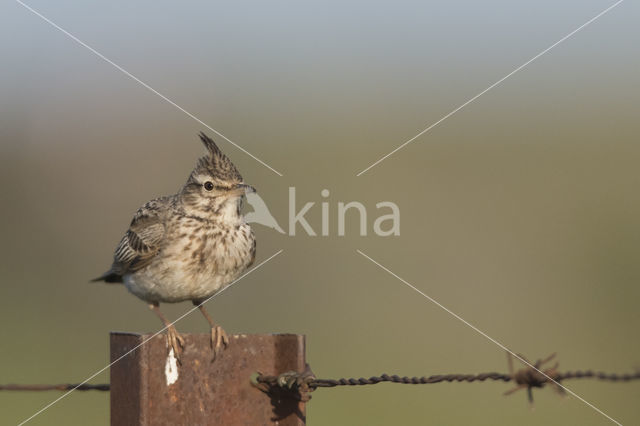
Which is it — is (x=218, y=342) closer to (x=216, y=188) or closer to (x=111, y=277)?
(x=216, y=188)

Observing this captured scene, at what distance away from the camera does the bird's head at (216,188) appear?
734 centimetres

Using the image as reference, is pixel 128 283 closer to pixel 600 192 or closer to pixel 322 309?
pixel 322 309

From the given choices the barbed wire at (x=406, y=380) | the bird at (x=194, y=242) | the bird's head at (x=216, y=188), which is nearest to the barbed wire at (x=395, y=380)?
the barbed wire at (x=406, y=380)

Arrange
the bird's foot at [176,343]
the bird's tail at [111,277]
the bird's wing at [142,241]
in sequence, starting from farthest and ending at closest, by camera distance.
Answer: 1. the bird's tail at [111,277]
2. the bird's wing at [142,241]
3. the bird's foot at [176,343]

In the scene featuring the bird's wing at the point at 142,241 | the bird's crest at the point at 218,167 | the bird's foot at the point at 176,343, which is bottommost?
the bird's foot at the point at 176,343

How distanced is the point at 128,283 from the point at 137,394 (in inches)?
128

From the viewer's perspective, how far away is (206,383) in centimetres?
434

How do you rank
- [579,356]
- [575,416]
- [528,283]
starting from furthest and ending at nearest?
[528,283] < [579,356] < [575,416]

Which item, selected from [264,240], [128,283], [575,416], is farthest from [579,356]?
[128,283]

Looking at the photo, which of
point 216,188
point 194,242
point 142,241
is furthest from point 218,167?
point 142,241

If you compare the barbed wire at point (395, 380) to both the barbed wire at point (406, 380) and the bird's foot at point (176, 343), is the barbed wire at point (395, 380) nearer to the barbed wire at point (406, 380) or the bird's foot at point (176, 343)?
the barbed wire at point (406, 380)

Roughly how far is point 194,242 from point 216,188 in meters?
0.52

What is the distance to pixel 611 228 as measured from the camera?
63.7ft

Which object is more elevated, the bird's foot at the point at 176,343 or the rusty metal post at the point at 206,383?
the bird's foot at the point at 176,343
